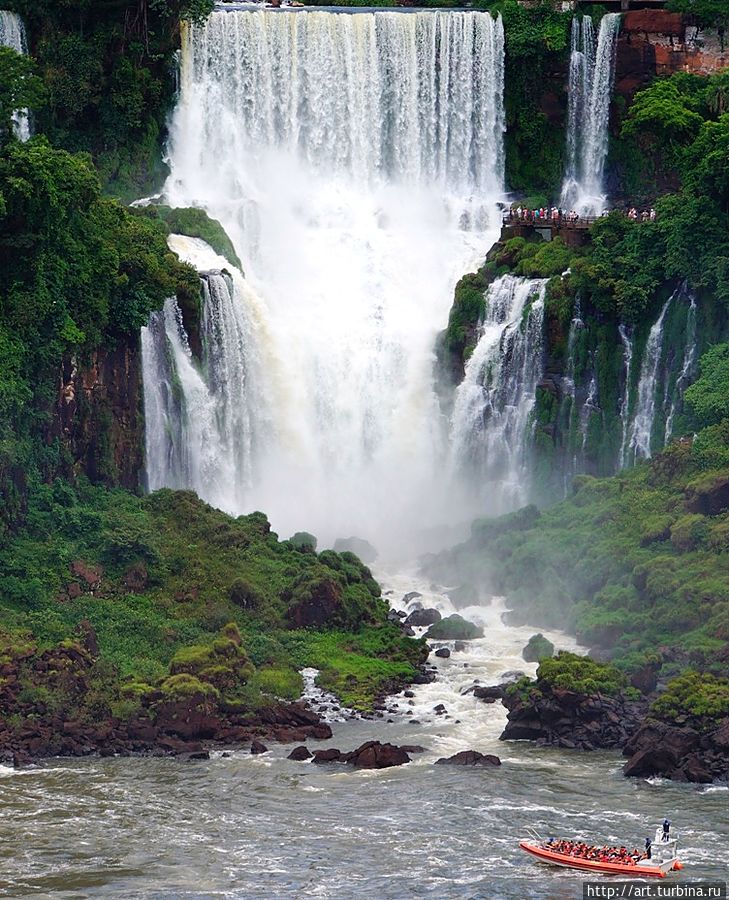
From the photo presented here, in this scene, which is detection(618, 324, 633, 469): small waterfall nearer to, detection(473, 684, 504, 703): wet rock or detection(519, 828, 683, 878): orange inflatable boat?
detection(473, 684, 504, 703): wet rock

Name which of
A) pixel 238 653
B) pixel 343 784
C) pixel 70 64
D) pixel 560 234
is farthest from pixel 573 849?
pixel 70 64

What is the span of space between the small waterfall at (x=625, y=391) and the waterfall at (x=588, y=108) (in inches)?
460

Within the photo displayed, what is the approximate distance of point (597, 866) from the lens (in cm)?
5378

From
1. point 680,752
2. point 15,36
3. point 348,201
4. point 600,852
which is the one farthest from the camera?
point 348,201

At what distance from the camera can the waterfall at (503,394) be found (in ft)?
279

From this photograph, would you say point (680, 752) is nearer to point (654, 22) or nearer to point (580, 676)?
point (580, 676)

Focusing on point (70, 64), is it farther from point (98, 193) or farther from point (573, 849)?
point (573, 849)

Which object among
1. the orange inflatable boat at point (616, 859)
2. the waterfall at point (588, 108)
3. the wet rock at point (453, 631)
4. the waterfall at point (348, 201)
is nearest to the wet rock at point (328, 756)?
the orange inflatable boat at point (616, 859)

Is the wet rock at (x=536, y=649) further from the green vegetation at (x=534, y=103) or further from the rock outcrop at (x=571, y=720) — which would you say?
the green vegetation at (x=534, y=103)

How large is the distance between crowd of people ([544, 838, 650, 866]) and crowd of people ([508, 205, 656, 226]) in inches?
1462

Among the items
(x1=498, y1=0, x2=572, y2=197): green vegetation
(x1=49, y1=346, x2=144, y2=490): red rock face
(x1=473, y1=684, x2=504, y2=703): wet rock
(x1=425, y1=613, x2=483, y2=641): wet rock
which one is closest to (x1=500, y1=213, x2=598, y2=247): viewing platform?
(x1=498, y1=0, x2=572, y2=197): green vegetation

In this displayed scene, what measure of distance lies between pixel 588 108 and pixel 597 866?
4692 centimetres

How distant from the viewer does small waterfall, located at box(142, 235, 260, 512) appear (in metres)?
80.7

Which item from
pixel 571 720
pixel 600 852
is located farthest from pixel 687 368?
pixel 600 852
